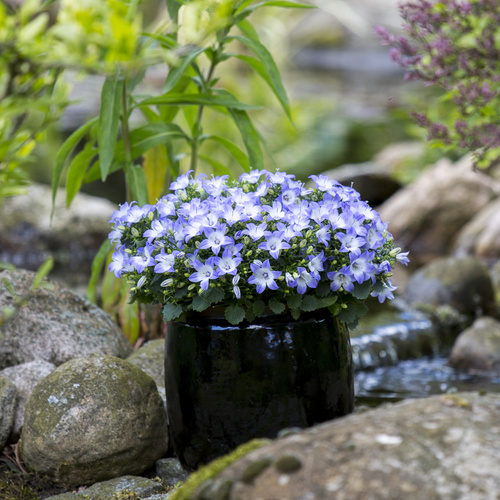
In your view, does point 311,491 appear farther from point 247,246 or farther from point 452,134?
point 452,134

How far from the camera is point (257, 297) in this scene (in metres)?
2.11

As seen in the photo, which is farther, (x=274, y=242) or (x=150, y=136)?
(x=150, y=136)

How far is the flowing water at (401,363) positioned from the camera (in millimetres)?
4152

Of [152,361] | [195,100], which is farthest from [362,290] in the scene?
[195,100]

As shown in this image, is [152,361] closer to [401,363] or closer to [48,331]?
[48,331]

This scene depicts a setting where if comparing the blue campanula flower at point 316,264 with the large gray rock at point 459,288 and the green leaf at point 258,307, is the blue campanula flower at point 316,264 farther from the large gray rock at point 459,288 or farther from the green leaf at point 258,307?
the large gray rock at point 459,288

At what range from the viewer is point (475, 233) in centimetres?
754

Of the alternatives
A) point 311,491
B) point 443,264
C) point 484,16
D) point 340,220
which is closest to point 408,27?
point 484,16

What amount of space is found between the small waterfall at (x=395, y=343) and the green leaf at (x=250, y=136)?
5.92 ft

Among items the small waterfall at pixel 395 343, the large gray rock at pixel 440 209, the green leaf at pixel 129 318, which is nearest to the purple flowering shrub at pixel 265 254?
the green leaf at pixel 129 318

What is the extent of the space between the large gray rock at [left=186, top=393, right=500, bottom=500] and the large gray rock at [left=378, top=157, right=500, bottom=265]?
6495mm

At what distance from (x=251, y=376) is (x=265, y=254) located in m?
0.37

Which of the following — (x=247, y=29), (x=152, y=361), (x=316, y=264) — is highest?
(x=247, y=29)

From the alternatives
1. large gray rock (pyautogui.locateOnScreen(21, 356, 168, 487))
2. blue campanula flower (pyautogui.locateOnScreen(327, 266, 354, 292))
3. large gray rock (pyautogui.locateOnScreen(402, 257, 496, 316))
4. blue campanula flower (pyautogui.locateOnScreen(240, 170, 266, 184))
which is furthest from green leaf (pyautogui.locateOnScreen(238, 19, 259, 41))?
large gray rock (pyautogui.locateOnScreen(402, 257, 496, 316))
